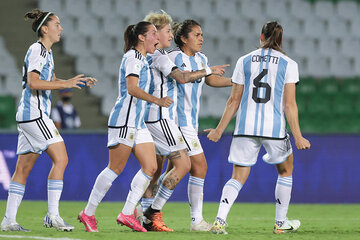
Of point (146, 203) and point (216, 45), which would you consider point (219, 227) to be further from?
point (216, 45)

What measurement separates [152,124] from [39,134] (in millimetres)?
1028

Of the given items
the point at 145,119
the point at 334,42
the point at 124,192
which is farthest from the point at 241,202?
the point at 334,42

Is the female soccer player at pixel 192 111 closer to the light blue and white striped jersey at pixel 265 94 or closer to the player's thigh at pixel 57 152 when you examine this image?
the light blue and white striped jersey at pixel 265 94

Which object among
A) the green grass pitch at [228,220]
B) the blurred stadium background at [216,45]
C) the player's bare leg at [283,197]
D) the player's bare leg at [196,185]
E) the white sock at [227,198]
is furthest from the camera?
the blurred stadium background at [216,45]

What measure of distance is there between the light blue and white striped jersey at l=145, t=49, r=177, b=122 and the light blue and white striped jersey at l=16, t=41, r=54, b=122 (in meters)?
0.94

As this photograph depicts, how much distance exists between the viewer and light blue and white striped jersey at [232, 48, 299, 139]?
19.0ft

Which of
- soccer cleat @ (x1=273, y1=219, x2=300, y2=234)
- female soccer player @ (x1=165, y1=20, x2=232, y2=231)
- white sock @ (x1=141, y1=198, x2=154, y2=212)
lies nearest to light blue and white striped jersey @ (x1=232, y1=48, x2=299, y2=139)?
female soccer player @ (x1=165, y1=20, x2=232, y2=231)

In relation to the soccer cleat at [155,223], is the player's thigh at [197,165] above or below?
A: above

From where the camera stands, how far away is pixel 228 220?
7645 mm

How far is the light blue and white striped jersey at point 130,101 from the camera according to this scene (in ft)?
19.4

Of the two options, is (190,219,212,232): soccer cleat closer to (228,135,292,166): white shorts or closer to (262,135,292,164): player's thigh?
(228,135,292,166): white shorts

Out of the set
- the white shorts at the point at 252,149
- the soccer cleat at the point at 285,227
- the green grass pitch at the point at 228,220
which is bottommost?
the green grass pitch at the point at 228,220

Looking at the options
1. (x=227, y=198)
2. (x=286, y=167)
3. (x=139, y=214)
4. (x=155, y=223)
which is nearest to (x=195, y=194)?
(x=155, y=223)

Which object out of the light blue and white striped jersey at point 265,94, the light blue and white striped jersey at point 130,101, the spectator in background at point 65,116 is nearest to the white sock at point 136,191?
the light blue and white striped jersey at point 130,101
